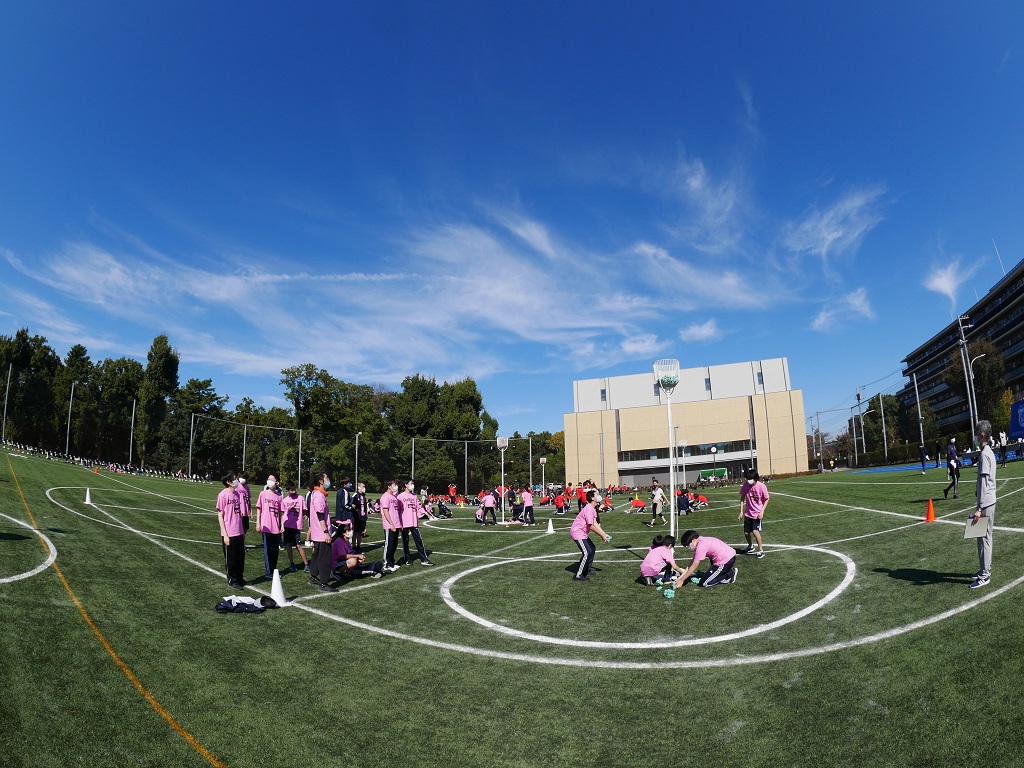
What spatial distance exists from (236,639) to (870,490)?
2690 cm

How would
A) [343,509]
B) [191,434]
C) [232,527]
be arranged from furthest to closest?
[191,434] < [343,509] < [232,527]

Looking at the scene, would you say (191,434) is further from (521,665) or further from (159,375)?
(521,665)

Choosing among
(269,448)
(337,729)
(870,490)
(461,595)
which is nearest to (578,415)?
(269,448)

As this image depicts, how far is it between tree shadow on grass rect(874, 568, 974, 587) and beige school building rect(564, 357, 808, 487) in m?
62.5

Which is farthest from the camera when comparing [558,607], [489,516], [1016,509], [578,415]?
[578,415]

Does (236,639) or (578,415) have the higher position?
(578,415)

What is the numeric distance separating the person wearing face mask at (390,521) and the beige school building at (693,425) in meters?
61.8

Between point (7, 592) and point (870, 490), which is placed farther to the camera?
point (870, 490)

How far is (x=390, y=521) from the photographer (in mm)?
13297

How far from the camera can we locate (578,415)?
82.6 meters

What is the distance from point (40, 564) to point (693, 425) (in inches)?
2935

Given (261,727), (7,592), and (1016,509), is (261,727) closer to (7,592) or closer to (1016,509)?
(7,592)

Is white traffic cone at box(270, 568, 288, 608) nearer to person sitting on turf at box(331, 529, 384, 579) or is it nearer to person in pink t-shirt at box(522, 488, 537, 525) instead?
person sitting on turf at box(331, 529, 384, 579)

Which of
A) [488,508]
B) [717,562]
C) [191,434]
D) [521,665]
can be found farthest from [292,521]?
[191,434]
